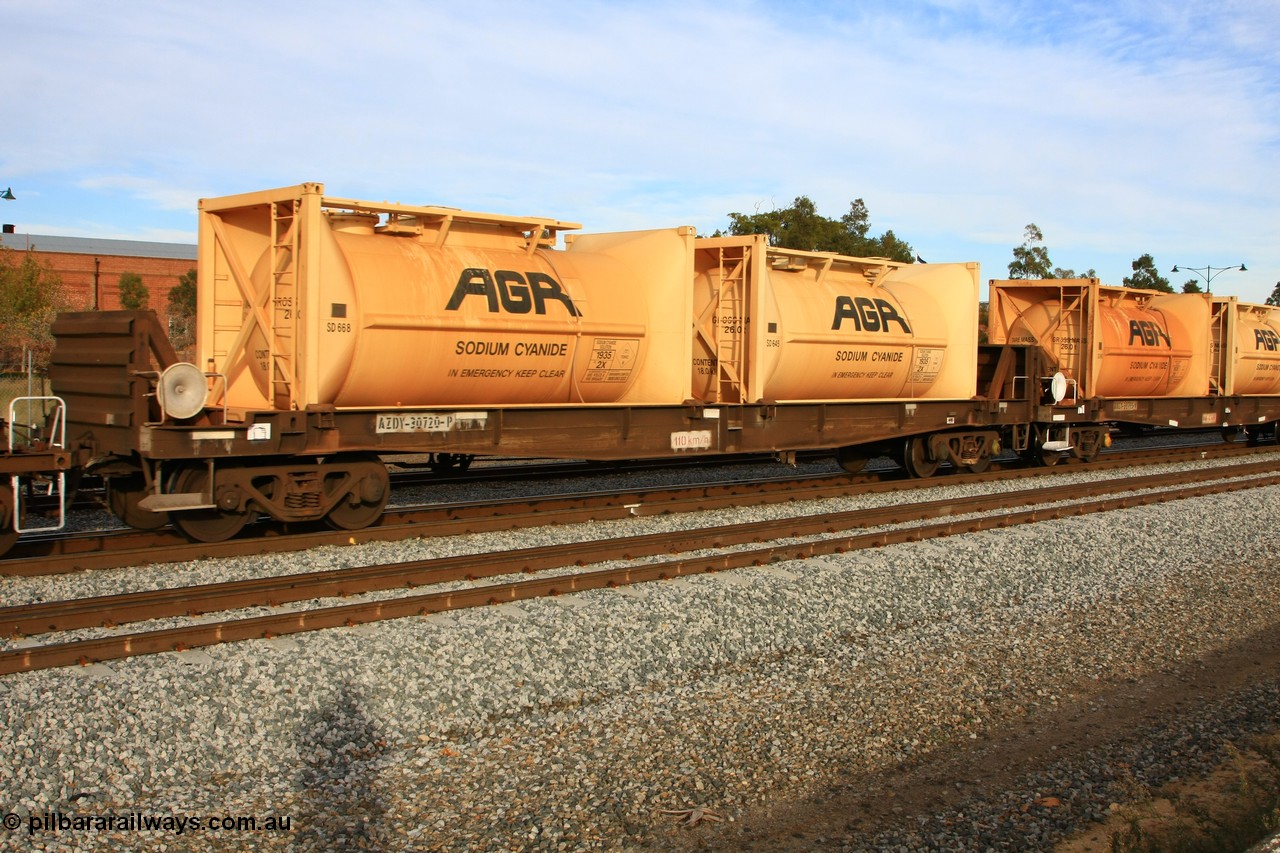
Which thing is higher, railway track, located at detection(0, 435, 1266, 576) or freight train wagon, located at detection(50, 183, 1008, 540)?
freight train wagon, located at detection(50, 183, 1008, 540)

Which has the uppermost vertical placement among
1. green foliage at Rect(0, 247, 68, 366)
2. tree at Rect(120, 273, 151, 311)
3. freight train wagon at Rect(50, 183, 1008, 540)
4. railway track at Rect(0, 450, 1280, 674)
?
tree at Rect(120, 273, 151, 311)

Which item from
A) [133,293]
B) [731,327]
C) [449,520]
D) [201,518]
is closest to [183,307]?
[133,293]

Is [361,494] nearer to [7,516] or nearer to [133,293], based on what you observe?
[7,516]

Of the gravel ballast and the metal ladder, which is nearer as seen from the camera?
the gravel ballast

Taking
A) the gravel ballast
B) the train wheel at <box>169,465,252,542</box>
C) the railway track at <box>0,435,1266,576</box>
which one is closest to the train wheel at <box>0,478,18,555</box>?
the railway track at <box>0,435,1266,576</box>

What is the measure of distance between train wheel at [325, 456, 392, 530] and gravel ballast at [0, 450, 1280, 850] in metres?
1.37

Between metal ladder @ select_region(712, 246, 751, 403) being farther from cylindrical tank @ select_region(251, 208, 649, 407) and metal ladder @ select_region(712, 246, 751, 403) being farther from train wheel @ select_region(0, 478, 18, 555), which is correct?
train wheel @ select_region(0, 478, 18, 555)

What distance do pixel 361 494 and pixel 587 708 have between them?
5.28 meters

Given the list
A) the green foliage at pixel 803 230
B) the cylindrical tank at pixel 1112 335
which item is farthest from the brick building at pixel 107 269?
the cylindrical tank at pixel 1112 335

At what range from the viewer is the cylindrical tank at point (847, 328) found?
46.4ft

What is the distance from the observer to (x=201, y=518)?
10305 millimetres

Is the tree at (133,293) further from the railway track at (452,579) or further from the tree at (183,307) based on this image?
the railway track at (452,579)

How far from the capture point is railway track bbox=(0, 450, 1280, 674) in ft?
22.3

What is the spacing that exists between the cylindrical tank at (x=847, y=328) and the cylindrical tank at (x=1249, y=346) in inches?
370
